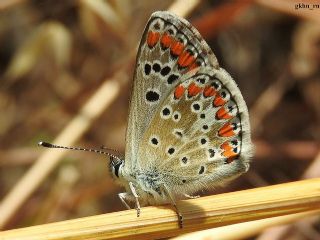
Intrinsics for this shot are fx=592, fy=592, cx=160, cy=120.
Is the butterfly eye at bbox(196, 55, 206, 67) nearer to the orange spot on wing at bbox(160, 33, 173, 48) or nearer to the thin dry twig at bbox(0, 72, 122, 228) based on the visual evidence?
the orange spot on wing at bbox(160, 33, 173, 48)

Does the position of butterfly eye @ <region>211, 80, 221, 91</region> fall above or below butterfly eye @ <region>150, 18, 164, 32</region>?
below

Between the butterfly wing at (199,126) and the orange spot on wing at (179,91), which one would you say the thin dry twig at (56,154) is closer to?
the butterfly wing at (199,126)

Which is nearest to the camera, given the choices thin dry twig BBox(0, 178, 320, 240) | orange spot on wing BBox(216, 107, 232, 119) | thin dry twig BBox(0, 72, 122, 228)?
thin dry twig BBox(0, 178, 320, 240)

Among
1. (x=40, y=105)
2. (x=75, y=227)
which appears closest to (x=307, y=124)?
(x=40, y=105)

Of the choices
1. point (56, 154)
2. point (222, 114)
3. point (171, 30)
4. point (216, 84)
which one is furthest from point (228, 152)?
point (56, 154)

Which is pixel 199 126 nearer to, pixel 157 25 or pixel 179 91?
pixel 179 91

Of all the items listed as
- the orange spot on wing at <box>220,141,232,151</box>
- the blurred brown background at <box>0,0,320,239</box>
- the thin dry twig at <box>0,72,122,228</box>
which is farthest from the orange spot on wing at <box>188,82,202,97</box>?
the blurred brown background at <box>0,0,320,239</box>

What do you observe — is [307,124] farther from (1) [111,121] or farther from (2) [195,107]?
(2) [195,107]

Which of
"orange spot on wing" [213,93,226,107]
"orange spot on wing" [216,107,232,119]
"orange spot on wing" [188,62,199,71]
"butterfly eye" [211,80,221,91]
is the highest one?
"orange spot on wing" [188,62,199,71]
